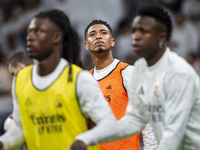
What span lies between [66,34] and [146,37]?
0.62 m

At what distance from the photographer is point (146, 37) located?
9.50 ft

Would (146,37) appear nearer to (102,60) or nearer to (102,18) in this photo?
(102,60)

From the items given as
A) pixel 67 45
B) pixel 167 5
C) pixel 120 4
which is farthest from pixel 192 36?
pixel 67 45

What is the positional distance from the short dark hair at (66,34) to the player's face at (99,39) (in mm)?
1566

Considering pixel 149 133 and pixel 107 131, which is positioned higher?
pixel 107 131

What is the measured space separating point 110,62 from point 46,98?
2154mm

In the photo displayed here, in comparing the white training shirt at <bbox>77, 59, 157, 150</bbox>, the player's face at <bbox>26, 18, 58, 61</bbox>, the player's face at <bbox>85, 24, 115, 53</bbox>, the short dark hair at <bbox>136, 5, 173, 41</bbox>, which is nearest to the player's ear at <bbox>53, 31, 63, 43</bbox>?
the player's face at <bbox>26, 18, 58, 61</bbox>

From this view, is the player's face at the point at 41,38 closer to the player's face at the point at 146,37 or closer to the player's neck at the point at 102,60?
the player's face at the point at 146,37

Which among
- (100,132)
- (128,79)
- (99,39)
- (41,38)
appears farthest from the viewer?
(99,39)

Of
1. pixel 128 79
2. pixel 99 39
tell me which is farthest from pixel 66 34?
pixel 99 39

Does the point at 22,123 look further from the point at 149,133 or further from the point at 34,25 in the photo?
the point at 149,133

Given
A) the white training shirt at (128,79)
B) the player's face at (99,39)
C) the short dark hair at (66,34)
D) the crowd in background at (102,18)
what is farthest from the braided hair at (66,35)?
the crowd in background at (102,18)

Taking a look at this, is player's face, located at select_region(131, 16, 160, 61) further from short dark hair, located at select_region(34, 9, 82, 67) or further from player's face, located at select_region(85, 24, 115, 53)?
player's face, located at select_region(85, 24, 115, 53)

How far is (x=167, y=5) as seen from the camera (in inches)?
346
